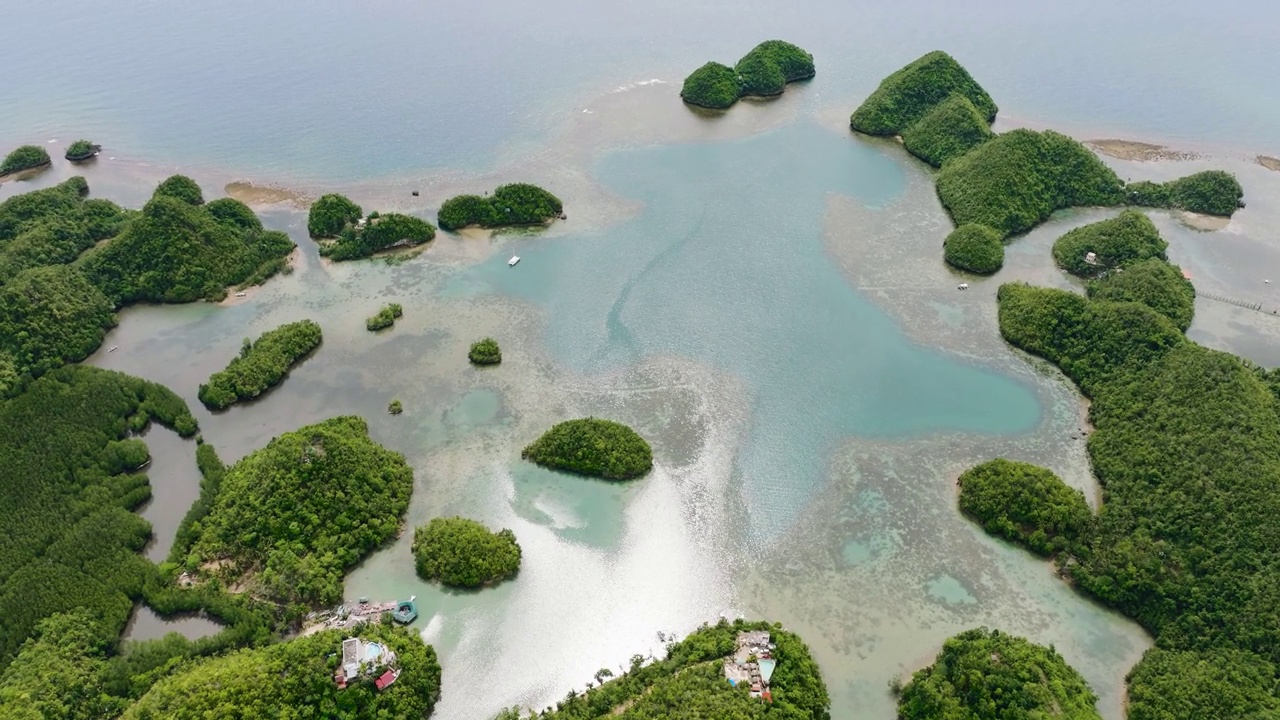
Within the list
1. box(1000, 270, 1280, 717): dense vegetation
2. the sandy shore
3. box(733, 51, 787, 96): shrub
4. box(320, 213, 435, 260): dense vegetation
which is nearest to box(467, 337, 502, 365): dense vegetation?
box(320, 213, 435, 260): dense vegetation

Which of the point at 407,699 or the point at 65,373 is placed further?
the point at 65,373

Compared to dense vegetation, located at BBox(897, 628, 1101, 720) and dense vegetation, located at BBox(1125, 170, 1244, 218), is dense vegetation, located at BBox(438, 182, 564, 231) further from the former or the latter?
dense vegetation, located at BBox(1125, 170, 1244, 218)

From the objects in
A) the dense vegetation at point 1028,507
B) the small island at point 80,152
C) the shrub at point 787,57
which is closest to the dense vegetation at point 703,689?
the dense vegetation at point 1028,507

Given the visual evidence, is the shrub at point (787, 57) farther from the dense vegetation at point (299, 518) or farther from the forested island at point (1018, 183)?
the dense vegetation at point (299, 518)

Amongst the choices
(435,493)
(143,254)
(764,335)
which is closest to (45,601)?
(435,493)

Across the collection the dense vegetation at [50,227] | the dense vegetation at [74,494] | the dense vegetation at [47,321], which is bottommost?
the dense vegetation at [74,494]

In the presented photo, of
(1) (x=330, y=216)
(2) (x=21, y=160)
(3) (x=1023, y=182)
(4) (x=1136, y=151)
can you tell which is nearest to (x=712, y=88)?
(3) (x=1023, y=182)

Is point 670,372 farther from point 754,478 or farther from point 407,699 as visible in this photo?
point 407,699
